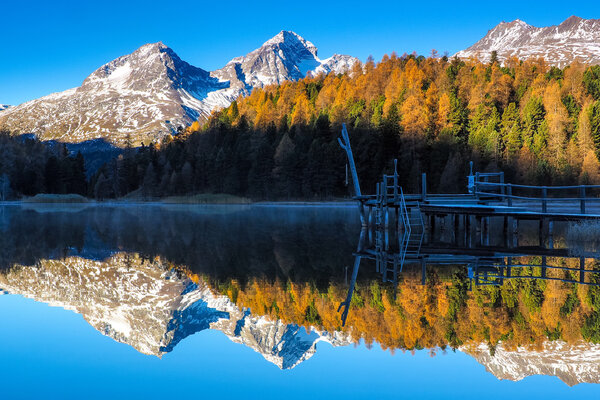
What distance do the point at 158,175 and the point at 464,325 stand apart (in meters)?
85.2

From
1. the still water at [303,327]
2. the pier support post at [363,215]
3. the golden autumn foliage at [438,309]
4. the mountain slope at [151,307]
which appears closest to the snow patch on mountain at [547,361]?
the still water at [303,327]

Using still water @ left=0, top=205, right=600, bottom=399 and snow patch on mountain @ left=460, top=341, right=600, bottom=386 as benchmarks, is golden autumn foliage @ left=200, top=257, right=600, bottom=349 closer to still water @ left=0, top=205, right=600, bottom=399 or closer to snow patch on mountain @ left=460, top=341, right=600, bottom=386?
still water @ left=0, top=205, right=600, bottom=399

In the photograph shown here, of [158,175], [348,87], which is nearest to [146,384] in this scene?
[348,87]

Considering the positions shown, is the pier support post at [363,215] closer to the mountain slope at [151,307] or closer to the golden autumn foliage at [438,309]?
the mountain slope at [151,307]

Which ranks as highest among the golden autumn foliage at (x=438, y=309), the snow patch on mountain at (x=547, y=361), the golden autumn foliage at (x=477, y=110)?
the golden autumn foliage at (x=477, y=110)

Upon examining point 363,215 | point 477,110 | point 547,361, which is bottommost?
point 547,361

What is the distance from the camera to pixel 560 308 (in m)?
9.36

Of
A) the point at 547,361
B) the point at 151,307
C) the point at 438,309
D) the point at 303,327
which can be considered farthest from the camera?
the point at 151,307

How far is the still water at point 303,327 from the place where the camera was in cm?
627

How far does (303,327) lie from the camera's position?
8.56 meters

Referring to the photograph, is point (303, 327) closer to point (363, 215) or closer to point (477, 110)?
point (363, 215)

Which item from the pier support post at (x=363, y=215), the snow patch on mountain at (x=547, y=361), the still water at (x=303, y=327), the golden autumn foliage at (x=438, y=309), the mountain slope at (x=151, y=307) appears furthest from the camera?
the pier support post at (x=363, y=215)

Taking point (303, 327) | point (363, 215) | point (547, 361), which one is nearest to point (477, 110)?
point (363, 215)

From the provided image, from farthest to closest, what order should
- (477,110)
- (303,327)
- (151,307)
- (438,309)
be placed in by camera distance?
(477,110) < (151,307) < (438,309) < (303,327)
